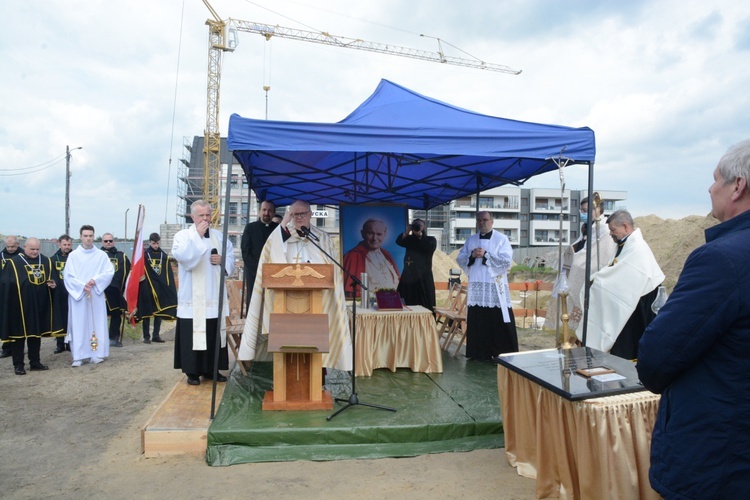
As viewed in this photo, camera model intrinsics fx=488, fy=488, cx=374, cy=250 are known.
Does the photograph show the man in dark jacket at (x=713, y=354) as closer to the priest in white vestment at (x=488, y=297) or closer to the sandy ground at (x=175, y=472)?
the sandy ground at (x=175, y=472)

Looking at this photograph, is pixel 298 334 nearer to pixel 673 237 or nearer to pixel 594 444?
pixel 594 444

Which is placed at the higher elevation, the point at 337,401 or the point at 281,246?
the point at 281,246

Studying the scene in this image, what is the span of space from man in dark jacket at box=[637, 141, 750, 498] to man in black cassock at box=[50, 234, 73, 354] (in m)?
7.82

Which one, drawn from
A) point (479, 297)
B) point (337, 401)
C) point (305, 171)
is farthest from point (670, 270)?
point (337, 401)

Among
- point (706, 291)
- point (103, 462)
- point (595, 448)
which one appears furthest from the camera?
point (103, 462)

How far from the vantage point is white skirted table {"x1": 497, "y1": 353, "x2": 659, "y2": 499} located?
2523 mm

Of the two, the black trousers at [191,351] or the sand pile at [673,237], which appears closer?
the black trousers at [191,351]

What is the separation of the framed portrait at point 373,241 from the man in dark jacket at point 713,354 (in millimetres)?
5487

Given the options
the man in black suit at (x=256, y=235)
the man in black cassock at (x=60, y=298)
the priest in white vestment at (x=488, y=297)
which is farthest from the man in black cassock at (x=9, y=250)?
the priest in white vestment at (x=488, y=297)

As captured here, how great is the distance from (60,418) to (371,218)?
445 centimetres

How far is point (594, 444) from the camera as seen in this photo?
2592 mm

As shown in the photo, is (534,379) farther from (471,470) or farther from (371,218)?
(371,218)

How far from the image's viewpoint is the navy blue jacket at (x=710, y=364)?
141cm

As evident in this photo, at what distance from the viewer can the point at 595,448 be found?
2.59 metres
